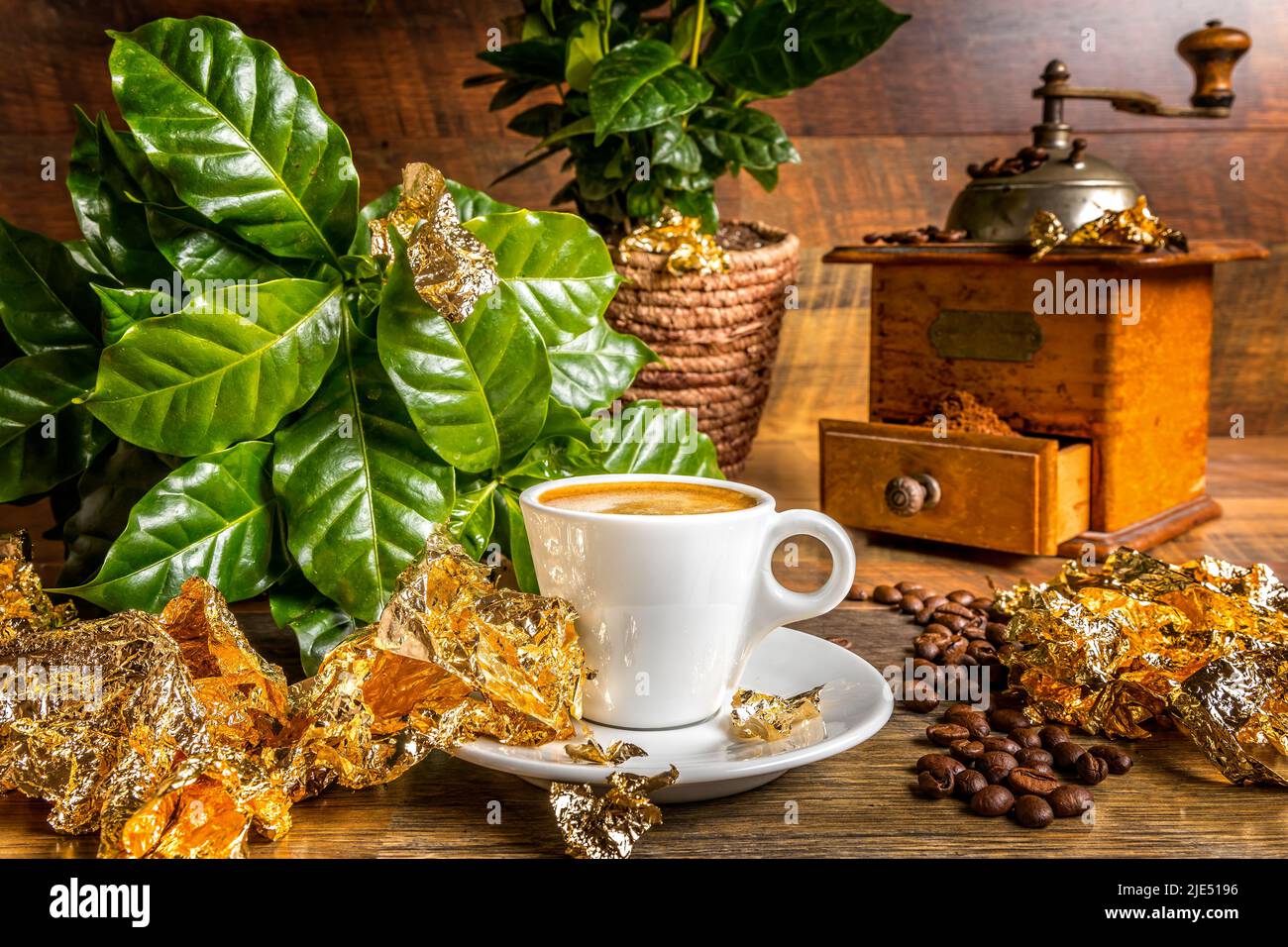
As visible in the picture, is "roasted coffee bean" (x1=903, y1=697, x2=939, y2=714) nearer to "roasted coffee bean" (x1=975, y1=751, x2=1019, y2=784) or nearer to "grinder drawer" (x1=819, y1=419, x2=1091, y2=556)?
"roasted coffee bean" (x1=975, y1=751, x2=1019, y2=784)

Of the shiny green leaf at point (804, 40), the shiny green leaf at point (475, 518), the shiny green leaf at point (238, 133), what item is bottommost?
the shiny green leaf at point (475, 518)

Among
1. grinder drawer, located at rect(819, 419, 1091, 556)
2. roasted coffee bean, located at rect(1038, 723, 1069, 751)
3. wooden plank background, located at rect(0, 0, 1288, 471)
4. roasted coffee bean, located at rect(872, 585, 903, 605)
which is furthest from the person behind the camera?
wooden plank background, located at rect(0, 0, 1288, 471)

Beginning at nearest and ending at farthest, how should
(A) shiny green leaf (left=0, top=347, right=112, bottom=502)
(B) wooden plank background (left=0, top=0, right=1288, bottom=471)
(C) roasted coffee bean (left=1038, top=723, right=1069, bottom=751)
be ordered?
1. (C) roasted coffee bean (left=1038, top=723, right=1069, bottom=751)
2. (A) shiny green leaf (left=0, top=347, right=112, bottom=502)
3. (B) wooden plank background (left=0, top=0, right=1288, bottom=471)

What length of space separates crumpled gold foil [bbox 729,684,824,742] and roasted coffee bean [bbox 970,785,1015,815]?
8cm

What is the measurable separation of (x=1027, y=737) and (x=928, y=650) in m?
0.13

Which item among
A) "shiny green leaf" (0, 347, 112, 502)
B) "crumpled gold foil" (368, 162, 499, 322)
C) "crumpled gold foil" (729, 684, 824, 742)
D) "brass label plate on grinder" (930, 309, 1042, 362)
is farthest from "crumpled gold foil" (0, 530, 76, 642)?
"brass label plate on grinder" (930, 309, 1042, 362)

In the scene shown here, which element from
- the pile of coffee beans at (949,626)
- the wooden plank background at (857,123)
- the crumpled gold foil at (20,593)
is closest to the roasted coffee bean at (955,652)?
the pile of coffee beans at (949,626)

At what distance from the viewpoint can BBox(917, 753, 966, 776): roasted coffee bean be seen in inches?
19.8

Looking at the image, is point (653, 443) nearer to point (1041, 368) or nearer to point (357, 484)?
point (357, 484)

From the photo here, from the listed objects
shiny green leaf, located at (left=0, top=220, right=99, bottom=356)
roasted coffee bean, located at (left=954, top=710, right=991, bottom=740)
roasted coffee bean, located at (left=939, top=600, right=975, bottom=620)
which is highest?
shiny green leaf, located at (left=0, top=220, right=99, bottom=356)

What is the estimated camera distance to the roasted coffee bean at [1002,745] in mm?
527

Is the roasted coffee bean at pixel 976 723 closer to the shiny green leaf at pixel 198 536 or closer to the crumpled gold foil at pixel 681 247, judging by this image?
the shiny green leaf at pixel 198 536
